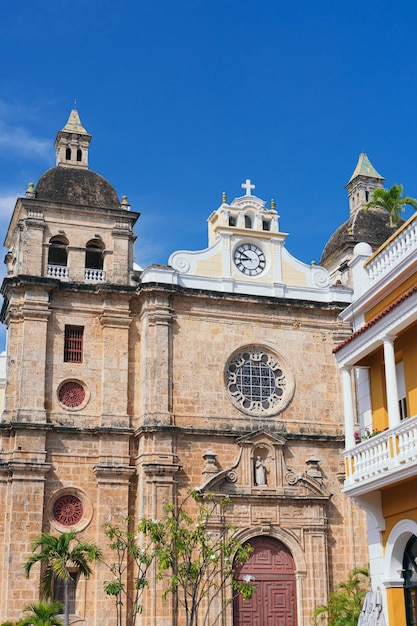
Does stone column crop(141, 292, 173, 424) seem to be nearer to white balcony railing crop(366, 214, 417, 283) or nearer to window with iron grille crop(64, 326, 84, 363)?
window with iron grille crop(64, 326, 84, 363)

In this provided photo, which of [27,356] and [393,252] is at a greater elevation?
[27,356]

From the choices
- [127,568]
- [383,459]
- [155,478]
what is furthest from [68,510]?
[383,459]

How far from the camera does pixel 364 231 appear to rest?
38375mm

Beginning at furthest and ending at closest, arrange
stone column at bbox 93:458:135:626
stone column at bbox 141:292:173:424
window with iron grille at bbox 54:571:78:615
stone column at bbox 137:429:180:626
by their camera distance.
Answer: stone column at bbox 141:292:173:424 → stone column at bbox 137:429:180:626 → stone column at bbox 93:458:135:626 → window with iron grille at bbox 54:571:78:615

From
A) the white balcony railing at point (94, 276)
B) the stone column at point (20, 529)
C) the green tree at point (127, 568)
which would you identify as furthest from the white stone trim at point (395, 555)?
the white balcony railing at point (94, 276)

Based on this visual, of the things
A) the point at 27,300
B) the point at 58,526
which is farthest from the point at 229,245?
the point at 58,526

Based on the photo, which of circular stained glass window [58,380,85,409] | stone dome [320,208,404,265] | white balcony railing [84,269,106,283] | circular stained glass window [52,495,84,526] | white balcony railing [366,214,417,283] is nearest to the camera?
white balcony railing [366,214,417,283]

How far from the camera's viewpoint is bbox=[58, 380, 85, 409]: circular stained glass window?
3080cm

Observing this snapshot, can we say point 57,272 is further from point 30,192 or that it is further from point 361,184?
point 361,184

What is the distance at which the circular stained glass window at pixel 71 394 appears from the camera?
30797 millimetres

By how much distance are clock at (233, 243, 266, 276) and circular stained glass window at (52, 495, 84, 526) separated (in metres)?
10.3

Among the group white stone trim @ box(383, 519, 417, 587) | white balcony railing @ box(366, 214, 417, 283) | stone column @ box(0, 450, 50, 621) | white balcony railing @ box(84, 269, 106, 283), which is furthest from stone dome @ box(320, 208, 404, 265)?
white stone trim @ box(383, 519, 417, 587)

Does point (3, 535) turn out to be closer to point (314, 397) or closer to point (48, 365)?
point (48, 365)

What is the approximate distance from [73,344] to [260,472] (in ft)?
25.2
